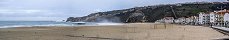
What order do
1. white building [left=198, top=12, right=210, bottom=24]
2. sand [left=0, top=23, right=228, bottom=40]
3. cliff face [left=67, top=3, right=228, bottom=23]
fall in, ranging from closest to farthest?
sand [left=0, top=23, right=228, bottom=40], white building [left=198, top=12, right=210, bottom=24], cliff face [left=67, top=3, right=228, bottom=23]

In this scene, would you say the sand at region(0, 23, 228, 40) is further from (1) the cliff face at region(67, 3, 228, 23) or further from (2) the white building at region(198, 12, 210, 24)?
(1) the cliff face at region(67, 3, 228, 23)

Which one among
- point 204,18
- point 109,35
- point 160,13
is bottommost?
point 204,18

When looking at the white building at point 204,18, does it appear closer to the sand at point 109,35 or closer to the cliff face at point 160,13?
the cliff face at point 160,13

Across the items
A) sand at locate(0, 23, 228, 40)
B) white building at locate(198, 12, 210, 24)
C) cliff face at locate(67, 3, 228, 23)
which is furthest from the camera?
cliff face at locate(67, 3, 228, 23)

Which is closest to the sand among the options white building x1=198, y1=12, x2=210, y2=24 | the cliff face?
white building x1=198, y1=12, x2=210, y2=24

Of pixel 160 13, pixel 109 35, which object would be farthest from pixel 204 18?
pixel 109 35

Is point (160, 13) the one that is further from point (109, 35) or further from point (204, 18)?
point (109, 35)

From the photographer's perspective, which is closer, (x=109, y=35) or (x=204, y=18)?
(x=109, y=35)

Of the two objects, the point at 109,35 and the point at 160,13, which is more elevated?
the point at 109,35

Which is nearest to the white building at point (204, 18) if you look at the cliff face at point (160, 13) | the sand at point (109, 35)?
the cliff face at point (160, 13)

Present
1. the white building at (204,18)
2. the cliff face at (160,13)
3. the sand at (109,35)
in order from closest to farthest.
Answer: the sand at (109,35) < the white building at (204,18) < the cliff face at (160,13)

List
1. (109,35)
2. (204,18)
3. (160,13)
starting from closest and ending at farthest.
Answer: (109,35) < (204,18) < (160,13)

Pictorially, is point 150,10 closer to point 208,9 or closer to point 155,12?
point 155,12

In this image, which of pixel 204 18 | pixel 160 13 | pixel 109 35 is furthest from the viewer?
pixel 160 13
